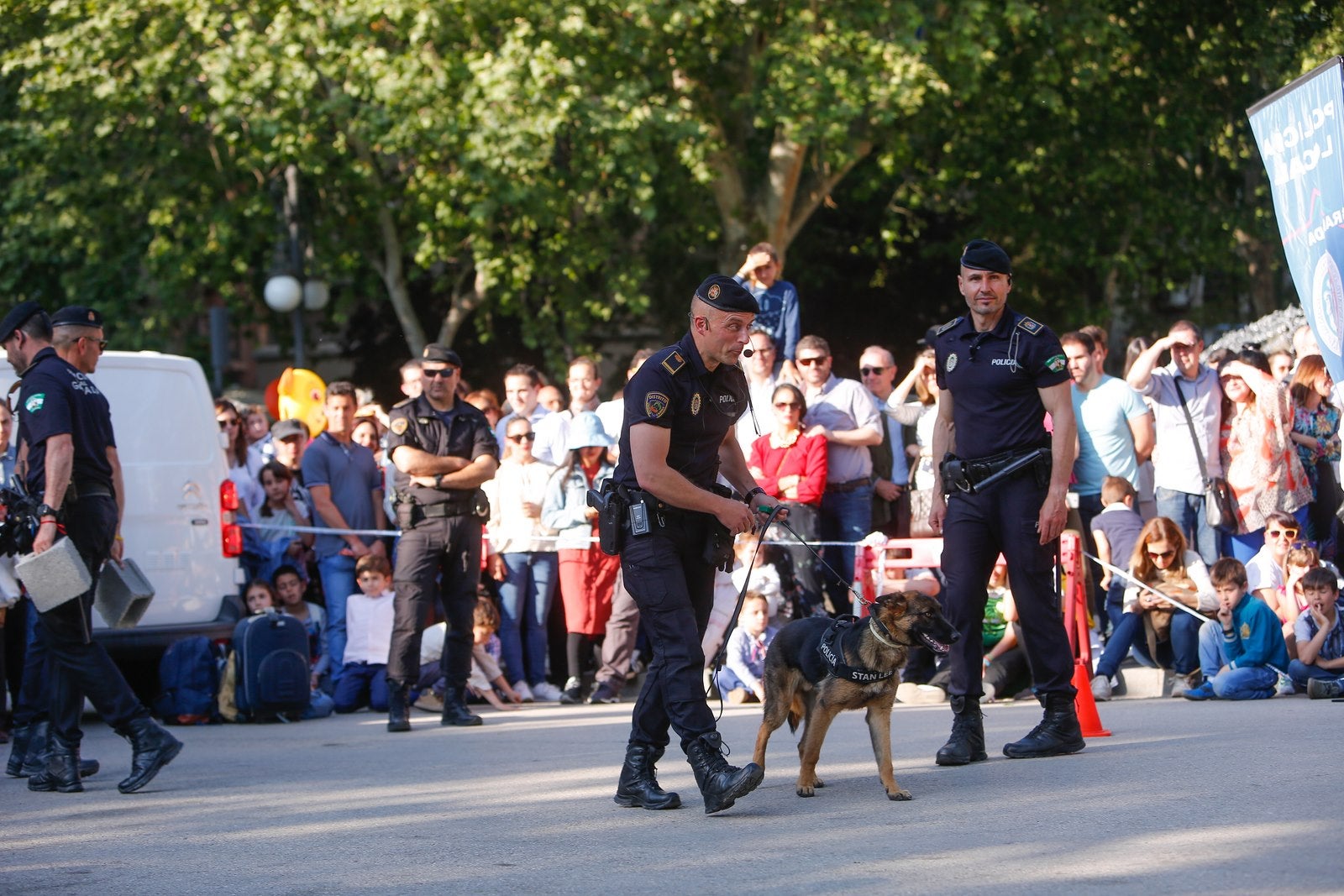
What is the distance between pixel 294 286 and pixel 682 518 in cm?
1777

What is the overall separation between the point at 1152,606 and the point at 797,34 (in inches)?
593

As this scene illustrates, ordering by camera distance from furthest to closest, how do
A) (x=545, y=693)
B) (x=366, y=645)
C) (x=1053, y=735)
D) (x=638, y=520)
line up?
(x=545, y=693), (x=366, y=645), (x=1053, y=735), (x=638, y=520)

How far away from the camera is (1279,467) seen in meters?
12.1

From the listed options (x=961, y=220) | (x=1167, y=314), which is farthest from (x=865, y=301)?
(x=1167, y=314)

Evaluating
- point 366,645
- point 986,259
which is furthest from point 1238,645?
point 366,645

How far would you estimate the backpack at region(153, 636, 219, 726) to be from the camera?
11219 mm

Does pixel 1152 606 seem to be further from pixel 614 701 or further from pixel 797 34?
pixel 797 34

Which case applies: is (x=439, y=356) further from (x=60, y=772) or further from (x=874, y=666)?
(x=874, y=666)

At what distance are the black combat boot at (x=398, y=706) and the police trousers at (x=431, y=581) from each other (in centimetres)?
4

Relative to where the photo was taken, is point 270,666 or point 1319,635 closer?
point 1319,635

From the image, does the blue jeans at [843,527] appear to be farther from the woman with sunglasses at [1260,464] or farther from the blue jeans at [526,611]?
the woman with sunglasses at [1260,464]

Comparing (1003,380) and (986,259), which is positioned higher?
(986,259)

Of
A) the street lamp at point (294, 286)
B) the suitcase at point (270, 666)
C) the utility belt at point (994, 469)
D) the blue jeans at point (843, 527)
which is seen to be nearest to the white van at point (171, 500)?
the suitcase at point (270, 666)

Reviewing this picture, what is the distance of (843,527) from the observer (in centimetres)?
1209
